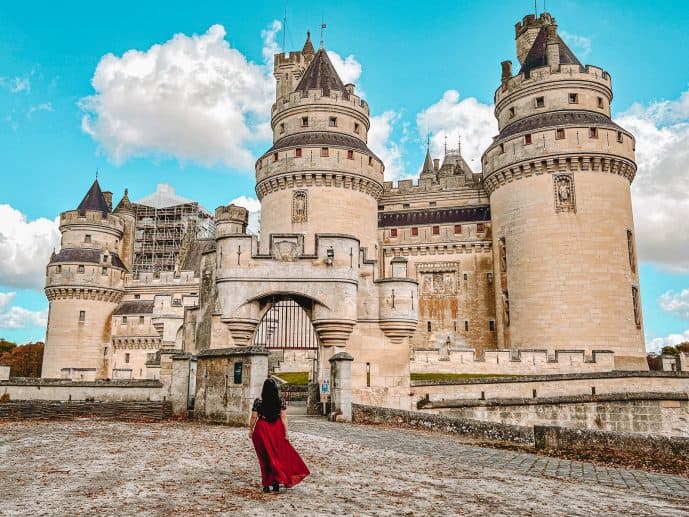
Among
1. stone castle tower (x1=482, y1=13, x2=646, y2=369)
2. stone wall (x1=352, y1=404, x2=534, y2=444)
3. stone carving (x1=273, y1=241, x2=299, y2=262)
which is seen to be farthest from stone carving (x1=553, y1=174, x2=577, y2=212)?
stone wall (x1=352, y1=404, x2=534, y2=444)

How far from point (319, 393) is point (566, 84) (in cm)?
2482

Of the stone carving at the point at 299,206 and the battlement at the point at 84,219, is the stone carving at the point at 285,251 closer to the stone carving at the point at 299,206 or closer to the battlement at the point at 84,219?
the stone carving at the point at 299,206

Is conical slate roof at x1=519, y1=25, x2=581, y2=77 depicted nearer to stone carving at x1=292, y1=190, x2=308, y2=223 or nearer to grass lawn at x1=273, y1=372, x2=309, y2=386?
stone carving at x1=292, y1=190, x2=308, y2=223

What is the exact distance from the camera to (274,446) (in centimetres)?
673

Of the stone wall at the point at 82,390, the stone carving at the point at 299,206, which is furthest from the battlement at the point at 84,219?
the stone wall at the point at 82,390

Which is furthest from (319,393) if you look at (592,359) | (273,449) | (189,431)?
(592,359)

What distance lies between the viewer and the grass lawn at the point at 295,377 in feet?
91.7

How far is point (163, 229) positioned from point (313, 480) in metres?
58.3

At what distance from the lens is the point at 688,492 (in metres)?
7.59

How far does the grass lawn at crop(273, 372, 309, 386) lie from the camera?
28.0 meters

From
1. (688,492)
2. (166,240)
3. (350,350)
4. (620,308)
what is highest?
(166,240)

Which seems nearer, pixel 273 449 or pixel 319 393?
pixel 273 449

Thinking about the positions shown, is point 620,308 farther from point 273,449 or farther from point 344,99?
point 273,449

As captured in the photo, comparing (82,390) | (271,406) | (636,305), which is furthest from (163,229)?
(271,406)
